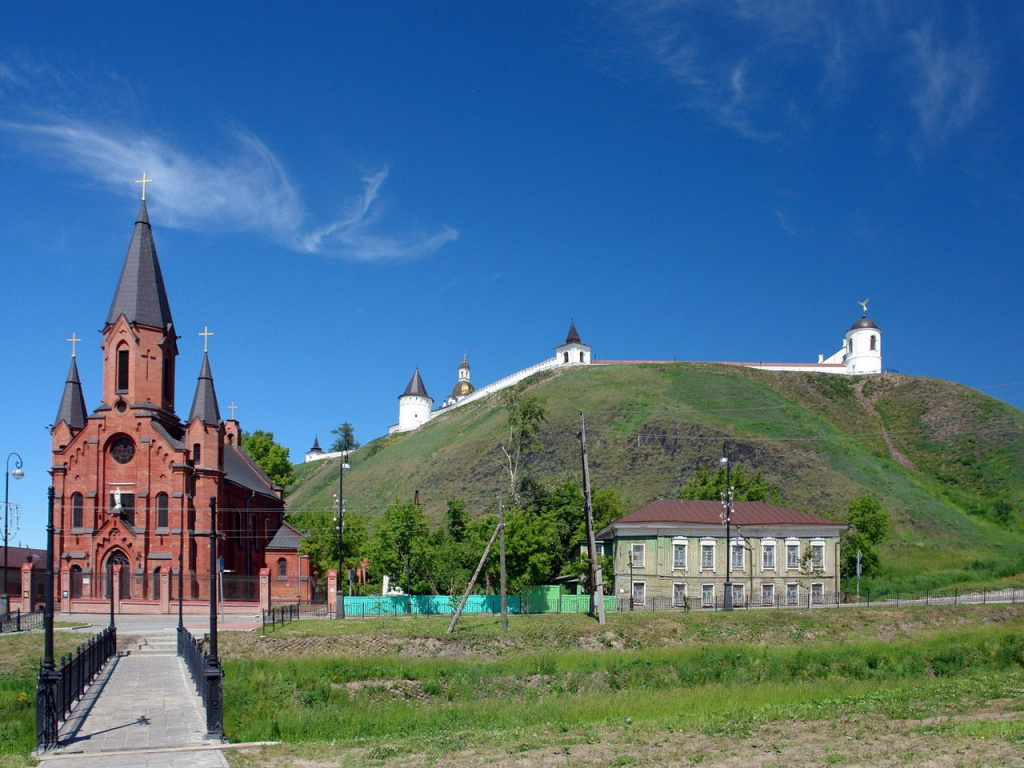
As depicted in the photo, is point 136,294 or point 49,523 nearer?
point 49,523

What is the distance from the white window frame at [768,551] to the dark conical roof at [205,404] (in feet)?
110

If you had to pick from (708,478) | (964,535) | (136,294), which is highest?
(136,294)

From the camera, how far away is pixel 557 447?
102 m

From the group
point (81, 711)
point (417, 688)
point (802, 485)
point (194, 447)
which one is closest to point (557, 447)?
point (802, 485)

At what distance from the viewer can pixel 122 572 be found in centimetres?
5241

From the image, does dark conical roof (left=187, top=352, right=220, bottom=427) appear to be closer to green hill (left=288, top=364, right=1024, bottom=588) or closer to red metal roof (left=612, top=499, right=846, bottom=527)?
green hill (left=288, top=364, right=1024, bottom=588)

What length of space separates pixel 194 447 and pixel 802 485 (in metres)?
53.4

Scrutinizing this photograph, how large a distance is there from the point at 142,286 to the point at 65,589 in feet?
60.9

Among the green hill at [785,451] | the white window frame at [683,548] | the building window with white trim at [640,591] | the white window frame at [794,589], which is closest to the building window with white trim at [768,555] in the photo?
the white window frame at [794,589]

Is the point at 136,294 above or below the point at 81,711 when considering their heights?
above

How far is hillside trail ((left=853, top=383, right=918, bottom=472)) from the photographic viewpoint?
108 metres

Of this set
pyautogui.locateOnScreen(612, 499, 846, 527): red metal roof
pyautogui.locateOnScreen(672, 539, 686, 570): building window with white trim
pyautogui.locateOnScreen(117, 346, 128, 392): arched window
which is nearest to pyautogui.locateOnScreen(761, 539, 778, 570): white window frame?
pyautogui.locateOnScreen(612, 499, 846, 527): red metal roof

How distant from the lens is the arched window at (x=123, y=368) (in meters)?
56.4

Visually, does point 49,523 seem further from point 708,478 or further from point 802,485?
point 802,485
